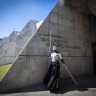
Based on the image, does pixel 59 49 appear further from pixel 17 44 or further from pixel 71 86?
pixel 17 44

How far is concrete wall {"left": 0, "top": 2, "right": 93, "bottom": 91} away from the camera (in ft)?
13.5

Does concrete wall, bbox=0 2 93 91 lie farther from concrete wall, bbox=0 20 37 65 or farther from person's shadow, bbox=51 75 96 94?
concrete wall, bbox=0 20 37 65

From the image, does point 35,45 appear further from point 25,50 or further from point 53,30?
point 53,30

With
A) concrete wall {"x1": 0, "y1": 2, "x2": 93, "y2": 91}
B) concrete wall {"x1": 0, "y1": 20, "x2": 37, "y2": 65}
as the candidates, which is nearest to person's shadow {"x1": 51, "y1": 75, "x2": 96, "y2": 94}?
concrete wall {"x1": 0, "y1": 2, "x2": 93, "y2": 91}

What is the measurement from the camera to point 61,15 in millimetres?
6242

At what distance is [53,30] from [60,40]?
0.94 m

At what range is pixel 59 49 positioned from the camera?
5781 millimetres

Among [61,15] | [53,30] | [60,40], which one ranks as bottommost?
[60,40]

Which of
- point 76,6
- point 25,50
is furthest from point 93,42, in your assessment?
point 25,50

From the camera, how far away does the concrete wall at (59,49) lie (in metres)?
4.13

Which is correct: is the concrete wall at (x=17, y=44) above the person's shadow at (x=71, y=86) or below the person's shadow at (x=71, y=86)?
above

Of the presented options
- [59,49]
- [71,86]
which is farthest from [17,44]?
[71,86]

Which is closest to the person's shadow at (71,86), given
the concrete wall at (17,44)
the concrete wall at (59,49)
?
the concrete wall at (59,49)

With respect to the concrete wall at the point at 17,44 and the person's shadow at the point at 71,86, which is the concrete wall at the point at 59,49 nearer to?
the person's shadow at the point at 71,86
